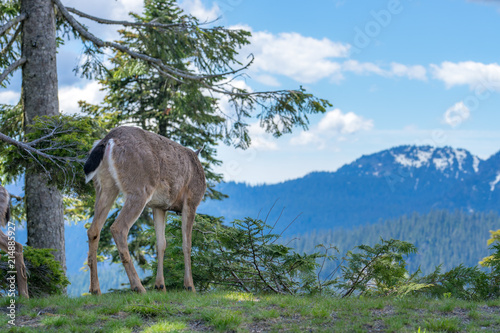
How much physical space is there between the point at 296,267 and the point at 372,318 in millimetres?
2811

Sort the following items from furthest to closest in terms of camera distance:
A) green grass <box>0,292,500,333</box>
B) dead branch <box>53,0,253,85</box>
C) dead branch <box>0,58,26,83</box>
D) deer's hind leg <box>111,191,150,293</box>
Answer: dead branch <box>53,0,253,85</box>
dead branch <box>0,58,26,83</box>
deer's hind leg <box>111,191,150,293</box>
green grass <box>0,292,500,333</box>

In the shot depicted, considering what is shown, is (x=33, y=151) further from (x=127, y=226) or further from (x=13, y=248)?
(x=127, y=226)

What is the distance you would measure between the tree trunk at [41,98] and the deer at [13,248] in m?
4.50

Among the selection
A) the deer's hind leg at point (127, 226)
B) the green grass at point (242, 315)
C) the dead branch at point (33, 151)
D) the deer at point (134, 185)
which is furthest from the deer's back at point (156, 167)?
the dead branch at point (33, 151)

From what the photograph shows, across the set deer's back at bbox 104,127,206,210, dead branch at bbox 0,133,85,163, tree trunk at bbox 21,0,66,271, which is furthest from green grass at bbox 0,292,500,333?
tree trunk at bbox 21,0,66,271

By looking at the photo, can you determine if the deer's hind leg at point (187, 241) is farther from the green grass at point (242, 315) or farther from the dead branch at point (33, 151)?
the dead branch at point (33, 151)

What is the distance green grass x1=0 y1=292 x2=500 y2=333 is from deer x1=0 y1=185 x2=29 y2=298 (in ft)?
1.21

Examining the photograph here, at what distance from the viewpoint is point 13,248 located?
7.79m

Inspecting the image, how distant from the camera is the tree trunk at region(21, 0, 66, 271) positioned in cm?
1316

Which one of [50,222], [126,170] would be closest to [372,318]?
[126,170]

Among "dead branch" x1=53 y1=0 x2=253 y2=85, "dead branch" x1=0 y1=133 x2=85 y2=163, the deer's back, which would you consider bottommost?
the deer's back

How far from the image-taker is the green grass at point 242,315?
656 cm

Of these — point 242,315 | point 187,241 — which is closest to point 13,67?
point 187,241

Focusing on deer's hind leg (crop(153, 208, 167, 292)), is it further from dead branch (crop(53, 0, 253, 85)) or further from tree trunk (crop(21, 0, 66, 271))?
dead branch (crop(53, 0, 253, 85))
